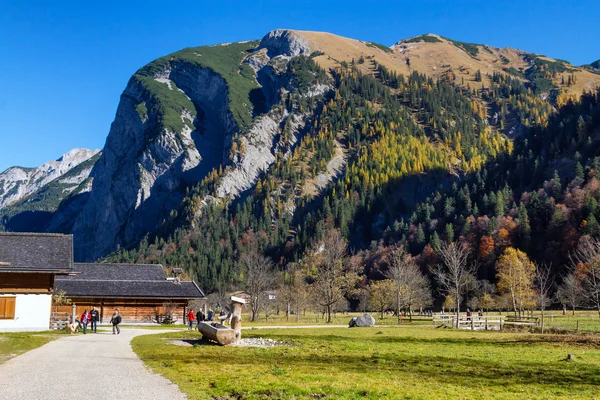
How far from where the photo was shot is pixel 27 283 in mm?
43406

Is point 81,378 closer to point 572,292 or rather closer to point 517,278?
A: point 572,292

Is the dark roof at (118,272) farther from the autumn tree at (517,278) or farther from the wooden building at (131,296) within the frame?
the autumn tree at (517,278)

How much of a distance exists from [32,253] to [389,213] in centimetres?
16017

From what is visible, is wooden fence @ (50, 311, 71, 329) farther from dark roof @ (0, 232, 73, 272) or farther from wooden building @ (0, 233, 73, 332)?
dark roof @ (0, 232, 73, 272)

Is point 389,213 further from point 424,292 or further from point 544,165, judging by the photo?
point 424,292

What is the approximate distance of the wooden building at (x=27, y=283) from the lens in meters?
42.2

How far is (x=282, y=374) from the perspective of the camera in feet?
56.3

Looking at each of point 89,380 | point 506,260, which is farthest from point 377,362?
point 506,260

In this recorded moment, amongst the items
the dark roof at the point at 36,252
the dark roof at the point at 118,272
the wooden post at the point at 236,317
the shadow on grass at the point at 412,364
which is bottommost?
the shadow on grass at the point at 412,364

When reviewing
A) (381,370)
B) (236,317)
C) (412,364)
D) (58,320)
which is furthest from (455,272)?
(58,320)

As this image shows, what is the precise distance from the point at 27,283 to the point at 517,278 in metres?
69.5

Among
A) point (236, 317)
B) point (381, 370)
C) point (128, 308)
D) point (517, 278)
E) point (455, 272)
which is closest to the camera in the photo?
point (381, 370)

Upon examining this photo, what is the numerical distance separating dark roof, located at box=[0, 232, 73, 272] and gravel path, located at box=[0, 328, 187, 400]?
71.0 ft

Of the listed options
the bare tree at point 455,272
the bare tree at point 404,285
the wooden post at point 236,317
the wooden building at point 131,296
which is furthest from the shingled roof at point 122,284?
the wooden post at point 236,317
